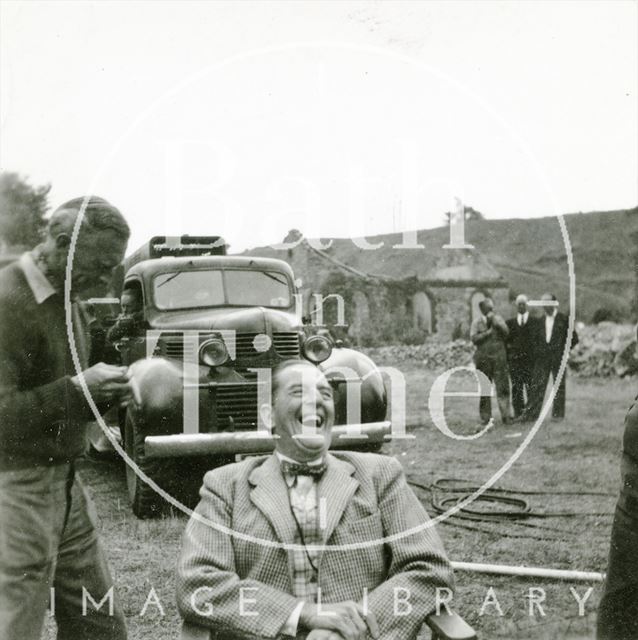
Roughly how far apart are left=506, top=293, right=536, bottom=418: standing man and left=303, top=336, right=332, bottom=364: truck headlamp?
88 centimetres

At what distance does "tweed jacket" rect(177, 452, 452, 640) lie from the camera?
1.86m

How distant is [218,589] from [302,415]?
51 centimetres

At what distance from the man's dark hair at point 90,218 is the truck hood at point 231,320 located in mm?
1164

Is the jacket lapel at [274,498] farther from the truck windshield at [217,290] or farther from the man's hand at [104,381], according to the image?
the truck windshield at [217,290]

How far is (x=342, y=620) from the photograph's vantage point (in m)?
1.85

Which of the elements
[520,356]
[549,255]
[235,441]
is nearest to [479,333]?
[520,356]

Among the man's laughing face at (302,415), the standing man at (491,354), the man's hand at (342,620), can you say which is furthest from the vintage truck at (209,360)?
the man's hand at (342,620)

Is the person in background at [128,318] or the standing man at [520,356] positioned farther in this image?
the standing man at [520,356]

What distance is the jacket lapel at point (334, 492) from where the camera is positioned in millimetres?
2014

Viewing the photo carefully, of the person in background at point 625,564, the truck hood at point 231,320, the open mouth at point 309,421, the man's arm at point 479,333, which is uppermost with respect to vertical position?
the truck hood at point 231,320

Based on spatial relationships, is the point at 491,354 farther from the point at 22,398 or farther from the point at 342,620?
the point at 22,398

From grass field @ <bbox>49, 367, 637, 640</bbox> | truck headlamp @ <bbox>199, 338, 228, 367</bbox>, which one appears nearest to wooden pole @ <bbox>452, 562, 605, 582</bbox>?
grass field @ <bbox>49, 367, 637, 640</bbox>

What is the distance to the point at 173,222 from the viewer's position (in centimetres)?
267

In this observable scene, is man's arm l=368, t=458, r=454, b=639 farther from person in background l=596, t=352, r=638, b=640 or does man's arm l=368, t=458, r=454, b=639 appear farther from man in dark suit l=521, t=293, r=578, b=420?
man in dark suit l=521, t=293, r=578, b=420
